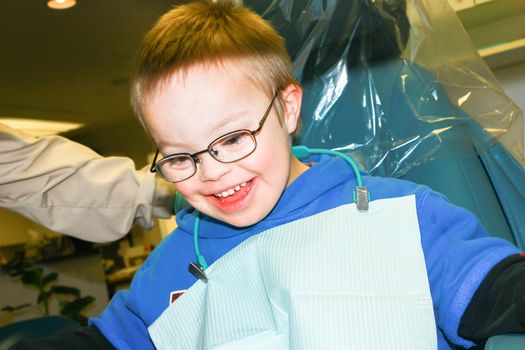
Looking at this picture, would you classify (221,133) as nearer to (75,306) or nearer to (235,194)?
(235,194)

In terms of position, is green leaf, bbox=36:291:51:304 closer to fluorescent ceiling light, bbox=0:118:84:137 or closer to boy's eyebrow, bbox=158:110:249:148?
fluorescent ceiling light, bbox=0:118:84:137

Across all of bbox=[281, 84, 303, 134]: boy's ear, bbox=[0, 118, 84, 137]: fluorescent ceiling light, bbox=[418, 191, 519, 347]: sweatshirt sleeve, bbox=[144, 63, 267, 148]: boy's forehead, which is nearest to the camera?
bbox=[418, 191, 519, 347]: sweatshirt sleeve

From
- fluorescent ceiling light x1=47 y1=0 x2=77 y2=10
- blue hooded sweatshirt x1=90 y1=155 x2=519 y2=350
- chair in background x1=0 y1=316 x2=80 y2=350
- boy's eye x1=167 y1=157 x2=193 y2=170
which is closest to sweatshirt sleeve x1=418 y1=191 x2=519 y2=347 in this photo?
blue hooded sweatshirt x1=90 y1=155 x2=519 y2=350

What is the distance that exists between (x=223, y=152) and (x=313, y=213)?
0.51 ft

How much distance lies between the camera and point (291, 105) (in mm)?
834

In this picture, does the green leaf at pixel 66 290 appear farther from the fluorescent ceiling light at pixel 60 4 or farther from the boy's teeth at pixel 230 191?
the boy's teeth at pixel 230 191

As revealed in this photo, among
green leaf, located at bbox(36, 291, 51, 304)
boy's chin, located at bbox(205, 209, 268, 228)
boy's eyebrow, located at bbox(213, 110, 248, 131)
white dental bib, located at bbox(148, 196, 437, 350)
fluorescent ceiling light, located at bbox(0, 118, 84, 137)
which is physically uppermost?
boy's eyebrow, located at bbox(213, 110, 248, 131)

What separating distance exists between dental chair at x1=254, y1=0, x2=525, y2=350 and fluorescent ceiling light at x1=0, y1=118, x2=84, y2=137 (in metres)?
4.37

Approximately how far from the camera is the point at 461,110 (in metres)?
0.96

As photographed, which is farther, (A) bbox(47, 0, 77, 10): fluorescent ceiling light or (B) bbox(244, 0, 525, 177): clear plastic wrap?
(A) bbox(47, 0, 77, 10): fluorescent ceiling light

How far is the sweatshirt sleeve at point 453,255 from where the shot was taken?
60 centimetres

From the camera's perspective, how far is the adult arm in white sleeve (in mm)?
1147

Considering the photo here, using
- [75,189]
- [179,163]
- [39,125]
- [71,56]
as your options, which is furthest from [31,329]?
[39,125]

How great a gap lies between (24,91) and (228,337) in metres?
3.95
